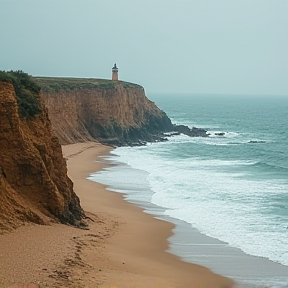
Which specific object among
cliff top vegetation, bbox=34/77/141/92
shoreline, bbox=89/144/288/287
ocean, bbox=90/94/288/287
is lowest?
shoreline, bbox=89/144/288/287

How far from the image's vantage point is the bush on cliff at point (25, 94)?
2052 cm

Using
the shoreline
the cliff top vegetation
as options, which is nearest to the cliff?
the cliff top vegetation

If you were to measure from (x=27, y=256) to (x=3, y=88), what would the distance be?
263 inches

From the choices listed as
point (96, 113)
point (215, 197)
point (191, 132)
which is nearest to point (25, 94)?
point (215, 197)

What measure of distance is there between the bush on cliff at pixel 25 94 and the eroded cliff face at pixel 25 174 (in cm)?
42

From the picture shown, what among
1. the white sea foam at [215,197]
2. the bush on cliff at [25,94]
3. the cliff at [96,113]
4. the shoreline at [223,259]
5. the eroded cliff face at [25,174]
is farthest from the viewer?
the cliff at [96,113]

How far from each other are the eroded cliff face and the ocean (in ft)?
15.2

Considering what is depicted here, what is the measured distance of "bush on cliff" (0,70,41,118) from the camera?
67.3 feet

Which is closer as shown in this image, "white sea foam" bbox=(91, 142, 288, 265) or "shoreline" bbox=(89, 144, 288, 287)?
"shoreline" bbox=(89, 144, 288, 287)

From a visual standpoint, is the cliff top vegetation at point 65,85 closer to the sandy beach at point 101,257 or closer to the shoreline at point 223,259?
the sandy beach at point 101,257

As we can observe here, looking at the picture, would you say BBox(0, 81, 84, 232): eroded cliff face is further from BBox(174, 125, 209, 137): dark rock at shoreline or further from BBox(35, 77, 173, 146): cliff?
BBox(174, 125, 209, 137): dark rock at shoreline

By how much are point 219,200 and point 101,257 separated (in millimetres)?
12803

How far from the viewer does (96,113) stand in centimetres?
6184

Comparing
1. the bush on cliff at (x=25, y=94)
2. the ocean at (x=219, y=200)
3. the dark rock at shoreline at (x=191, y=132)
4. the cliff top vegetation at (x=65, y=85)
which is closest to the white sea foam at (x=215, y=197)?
the ocean at (x=219, y=200)
